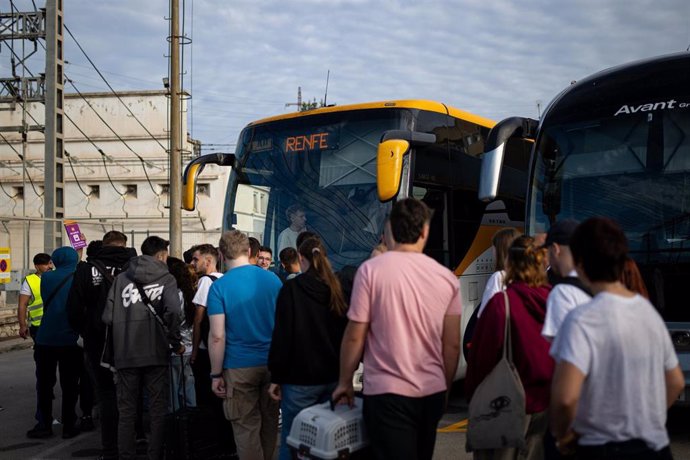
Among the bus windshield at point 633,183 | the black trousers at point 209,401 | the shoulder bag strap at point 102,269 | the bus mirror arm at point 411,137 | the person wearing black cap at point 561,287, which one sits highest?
the bus mirror arm at point 411,137

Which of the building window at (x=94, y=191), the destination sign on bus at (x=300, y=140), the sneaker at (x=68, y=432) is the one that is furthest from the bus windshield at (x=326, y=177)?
the building window at (x=94, y=191)

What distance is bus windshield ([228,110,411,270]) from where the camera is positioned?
28.2 ft

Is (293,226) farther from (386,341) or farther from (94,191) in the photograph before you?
(94,191)

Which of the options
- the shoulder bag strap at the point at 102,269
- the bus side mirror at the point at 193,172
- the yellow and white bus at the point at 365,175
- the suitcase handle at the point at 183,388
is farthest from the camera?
the bus side mirror at the point at 193,172

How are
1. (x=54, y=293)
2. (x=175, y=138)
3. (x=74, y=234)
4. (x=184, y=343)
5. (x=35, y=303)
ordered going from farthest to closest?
(x=175, y=138) → (x=74, y=234) → (x=35, y=303) → (x=54, y=293) → (x=184, y=343)

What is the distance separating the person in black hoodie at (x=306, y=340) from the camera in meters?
4.73

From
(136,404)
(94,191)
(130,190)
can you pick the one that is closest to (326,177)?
(136,404)

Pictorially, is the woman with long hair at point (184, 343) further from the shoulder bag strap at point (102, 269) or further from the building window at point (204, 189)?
the building window at point (204, 189)

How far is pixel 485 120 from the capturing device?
419 inches

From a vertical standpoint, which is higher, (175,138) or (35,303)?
(175,138)

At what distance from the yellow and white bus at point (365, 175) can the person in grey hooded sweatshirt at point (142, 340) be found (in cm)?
266

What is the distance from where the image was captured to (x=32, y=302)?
936 cm

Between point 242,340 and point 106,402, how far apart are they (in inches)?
83.4

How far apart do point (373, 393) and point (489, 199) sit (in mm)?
3896
